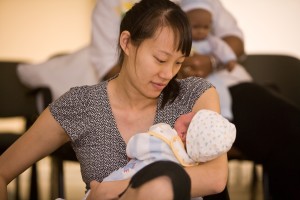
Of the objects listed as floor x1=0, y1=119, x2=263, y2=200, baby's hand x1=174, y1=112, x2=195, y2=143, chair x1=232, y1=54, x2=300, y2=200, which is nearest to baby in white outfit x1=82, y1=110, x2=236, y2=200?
baby's hand x1=174, y1=112, x2=195, y2=143

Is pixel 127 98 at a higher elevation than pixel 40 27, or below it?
higher

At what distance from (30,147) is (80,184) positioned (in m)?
2.53

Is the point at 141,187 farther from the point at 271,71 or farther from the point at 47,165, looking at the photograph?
the point at 47,165

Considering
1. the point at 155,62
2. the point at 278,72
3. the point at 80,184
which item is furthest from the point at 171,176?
the point at 80,184

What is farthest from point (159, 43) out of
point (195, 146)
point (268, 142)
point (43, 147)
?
point (268, 142)

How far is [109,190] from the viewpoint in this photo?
1343mm

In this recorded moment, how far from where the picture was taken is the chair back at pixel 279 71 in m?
2.98

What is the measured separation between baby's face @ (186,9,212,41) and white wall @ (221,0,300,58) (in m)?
2.13

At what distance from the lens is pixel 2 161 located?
1638 mm

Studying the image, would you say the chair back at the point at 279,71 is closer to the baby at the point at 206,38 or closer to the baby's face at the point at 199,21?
the baby at the point at 206,38

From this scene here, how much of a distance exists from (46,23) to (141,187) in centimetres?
364

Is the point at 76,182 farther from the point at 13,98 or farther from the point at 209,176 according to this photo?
the point at 209,176

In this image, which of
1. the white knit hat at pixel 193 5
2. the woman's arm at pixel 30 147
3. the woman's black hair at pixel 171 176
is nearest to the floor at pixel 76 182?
the white knit hat at pixel 193 5

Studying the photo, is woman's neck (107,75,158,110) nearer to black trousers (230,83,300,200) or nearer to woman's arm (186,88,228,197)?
woman's arm (186,88,228,197)
